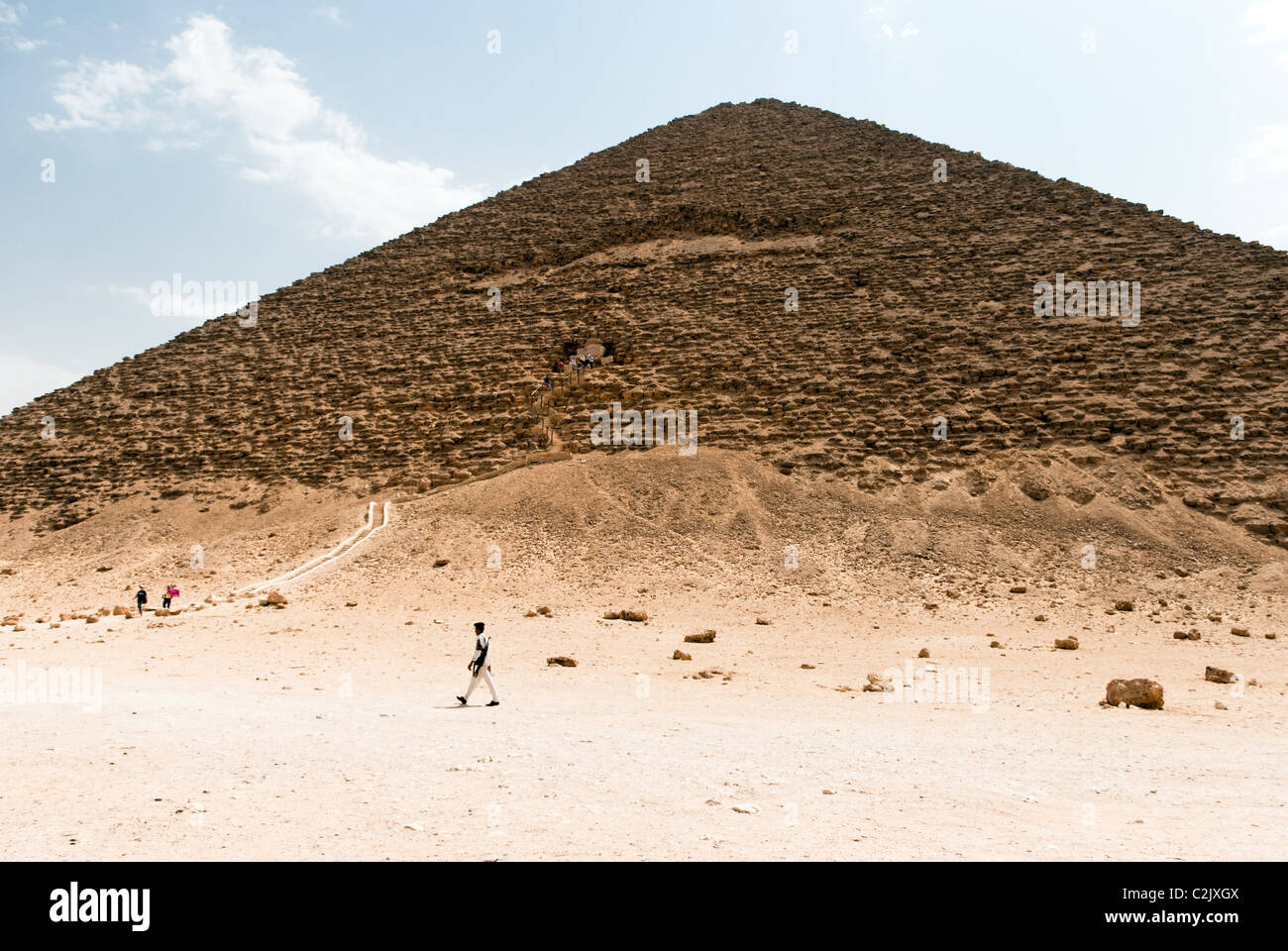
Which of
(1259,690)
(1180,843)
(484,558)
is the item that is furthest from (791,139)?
(1180,843)

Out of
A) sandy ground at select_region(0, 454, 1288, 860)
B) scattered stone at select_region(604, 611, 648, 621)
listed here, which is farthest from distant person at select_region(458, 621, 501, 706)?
scattered stone at select_region(604, 611, 648, 621)

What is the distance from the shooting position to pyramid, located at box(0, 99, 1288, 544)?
59.0ft

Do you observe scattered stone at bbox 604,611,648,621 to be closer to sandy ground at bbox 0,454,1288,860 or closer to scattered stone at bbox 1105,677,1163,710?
sandy ground at bbox 0,454,1288,860

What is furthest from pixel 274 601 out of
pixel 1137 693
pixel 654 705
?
pixel 1137 693

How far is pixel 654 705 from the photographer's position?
7.85 m

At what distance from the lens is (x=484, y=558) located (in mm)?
16484

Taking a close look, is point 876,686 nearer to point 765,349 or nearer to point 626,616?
point 626,616

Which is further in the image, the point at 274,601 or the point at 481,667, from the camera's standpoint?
the point at 274,601

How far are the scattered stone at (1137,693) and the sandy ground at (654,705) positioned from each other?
0.51 feet

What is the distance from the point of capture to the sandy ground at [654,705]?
356 cm

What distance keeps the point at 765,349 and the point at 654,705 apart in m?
16.0

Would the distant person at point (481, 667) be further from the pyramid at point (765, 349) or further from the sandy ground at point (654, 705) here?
the pyramid at point (765, 349)

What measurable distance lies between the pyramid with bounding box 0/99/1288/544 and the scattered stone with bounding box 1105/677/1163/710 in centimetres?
937

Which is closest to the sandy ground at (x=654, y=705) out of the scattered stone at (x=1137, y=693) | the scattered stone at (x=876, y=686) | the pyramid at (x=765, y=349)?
the scattered stone at (x=1137, y=693)
